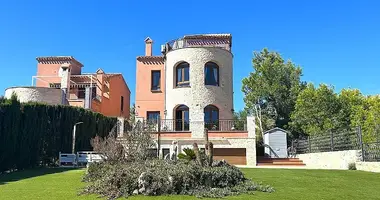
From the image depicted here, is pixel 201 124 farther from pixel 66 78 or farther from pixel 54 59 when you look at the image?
pixel 54 59

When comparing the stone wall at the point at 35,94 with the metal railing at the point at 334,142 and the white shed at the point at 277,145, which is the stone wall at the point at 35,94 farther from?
the metal railing at the point at 334,142

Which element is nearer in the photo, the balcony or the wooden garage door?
the wooden garage door

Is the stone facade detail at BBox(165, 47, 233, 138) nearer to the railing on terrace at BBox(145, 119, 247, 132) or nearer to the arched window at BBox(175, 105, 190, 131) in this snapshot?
the arched window at BBox(175, 105, 190, 131)

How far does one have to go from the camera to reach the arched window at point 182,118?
25.6 meters

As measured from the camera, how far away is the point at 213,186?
10.2 metres

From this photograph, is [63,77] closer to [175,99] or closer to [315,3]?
[175,99]

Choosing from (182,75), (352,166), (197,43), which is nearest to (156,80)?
(182,75)

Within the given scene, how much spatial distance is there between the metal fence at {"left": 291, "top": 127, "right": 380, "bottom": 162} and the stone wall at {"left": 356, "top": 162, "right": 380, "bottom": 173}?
0.45 meters

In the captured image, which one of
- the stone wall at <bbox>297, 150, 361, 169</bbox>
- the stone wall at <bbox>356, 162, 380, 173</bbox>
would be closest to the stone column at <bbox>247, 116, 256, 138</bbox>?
the stone wall at <bbox>297, 150, 361, 169</bbox>

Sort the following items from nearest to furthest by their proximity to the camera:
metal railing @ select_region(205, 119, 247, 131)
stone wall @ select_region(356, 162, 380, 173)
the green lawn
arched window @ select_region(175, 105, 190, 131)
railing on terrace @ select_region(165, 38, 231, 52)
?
the green lawn
stone wall @ select_region(356, 162, 380, 173)
metal railing @ select_region(205, 119, 247, 131)
arched window @ select_region(175, 105, 190, 131)
railing on terrace @ select_region(165, 38, 231, 52)

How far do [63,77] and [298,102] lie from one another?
22.5m

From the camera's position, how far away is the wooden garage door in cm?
2198

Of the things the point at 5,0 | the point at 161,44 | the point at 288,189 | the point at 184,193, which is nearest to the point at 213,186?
the point at 184,193

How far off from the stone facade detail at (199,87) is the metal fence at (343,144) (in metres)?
7.00
